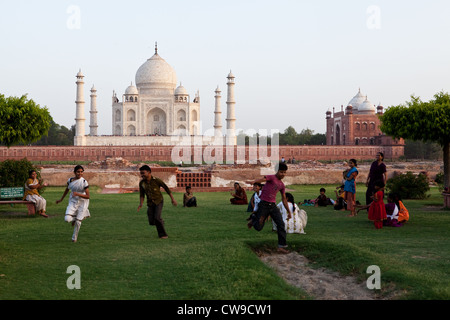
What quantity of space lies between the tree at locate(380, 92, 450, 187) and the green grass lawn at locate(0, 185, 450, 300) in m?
3.40

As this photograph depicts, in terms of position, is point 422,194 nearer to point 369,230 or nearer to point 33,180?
point 369,230

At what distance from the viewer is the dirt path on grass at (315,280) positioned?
470cm

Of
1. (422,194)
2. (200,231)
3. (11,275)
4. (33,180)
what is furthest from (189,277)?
(422,194)

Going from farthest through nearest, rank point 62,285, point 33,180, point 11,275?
point 33,180 → point 11,275 → point 62,285

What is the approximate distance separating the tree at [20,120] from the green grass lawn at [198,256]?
3.41 m

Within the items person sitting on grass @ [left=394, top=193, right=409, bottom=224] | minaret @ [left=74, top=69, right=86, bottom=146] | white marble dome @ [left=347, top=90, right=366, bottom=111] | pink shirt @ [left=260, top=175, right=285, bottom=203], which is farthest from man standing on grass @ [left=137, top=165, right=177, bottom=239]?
white marble dome @ [left=347, top=90, right=366, bottom=111]

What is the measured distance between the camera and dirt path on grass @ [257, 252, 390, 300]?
470cm

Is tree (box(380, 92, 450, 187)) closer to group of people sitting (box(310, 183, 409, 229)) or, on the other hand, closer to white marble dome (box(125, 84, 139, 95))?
group of people sitting (box(310, 183, 409, 229))

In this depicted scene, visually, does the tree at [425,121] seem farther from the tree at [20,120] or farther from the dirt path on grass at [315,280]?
the tree at [20,120]

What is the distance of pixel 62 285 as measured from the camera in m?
4.58

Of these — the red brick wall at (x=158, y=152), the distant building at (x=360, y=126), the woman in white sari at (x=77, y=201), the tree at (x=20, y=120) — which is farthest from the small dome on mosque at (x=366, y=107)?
the woman in white sari at (x=77, y=201)

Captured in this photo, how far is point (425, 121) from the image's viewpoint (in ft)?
40.4

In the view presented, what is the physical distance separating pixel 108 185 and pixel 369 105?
39.5 m
